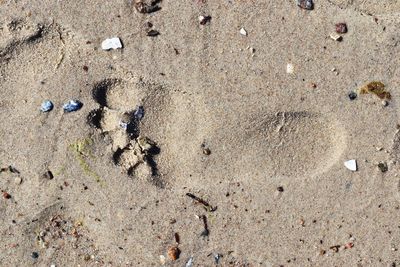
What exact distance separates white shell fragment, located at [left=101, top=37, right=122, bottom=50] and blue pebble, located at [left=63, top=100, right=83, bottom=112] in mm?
398

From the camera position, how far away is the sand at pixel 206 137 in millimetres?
3652

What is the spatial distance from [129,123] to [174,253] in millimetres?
902

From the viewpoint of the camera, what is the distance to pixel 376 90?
3629 mm

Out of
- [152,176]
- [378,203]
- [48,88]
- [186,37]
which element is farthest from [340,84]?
[48,88]

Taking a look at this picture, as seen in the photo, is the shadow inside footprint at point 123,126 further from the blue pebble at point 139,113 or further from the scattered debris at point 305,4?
the scattered debris at point 305,4

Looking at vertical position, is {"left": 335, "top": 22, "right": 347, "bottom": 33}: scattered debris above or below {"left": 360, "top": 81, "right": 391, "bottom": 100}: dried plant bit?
above

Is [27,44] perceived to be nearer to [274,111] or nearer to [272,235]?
[274,111]

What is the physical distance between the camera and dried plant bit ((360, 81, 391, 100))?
3627 mm

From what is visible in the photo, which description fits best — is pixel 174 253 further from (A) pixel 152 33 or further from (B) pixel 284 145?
(A) pixel 152 33

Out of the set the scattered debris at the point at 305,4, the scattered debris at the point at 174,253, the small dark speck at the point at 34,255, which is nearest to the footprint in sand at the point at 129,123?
the scattered debris at the point at 174,253

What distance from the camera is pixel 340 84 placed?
12.0 feet

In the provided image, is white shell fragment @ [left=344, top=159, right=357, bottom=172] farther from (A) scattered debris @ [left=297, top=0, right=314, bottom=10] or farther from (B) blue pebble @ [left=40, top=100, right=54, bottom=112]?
(B) blue pebble @ [left=40, top=100, right=54, bottom=112]

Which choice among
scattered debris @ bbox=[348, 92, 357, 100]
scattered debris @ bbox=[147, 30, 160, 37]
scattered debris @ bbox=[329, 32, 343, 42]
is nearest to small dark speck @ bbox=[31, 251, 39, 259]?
scattered debris @ bbox=[147, 30, 160, 37]

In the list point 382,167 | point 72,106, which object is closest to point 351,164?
point 382,167
